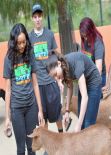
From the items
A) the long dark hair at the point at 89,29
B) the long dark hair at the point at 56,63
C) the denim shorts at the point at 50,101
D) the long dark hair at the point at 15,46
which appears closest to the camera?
the long dark hair at the point at 56,63

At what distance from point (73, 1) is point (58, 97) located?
5.14 m

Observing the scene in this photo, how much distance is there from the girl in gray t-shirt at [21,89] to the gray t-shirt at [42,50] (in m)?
0.85

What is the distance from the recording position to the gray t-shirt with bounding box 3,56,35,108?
17.2ft

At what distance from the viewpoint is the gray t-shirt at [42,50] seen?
6199mm

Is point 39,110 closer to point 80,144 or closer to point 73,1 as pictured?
point 80,144

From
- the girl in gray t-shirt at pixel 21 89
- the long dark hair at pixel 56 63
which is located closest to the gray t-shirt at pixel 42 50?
the girl in gray t-shirt at pixel 21 89

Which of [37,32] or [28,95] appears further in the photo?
[37,32]

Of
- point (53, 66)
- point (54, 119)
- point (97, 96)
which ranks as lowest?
point (54, 119)

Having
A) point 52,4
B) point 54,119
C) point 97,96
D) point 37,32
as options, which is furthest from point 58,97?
point 52,4

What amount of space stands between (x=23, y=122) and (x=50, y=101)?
104 centimetres

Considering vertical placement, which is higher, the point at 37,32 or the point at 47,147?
the point at 37,32

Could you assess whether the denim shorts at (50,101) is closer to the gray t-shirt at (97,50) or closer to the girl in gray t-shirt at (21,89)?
the gray t-shirt at (97,50)

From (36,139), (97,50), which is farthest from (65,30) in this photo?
(36,139)

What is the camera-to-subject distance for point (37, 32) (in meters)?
6.30
